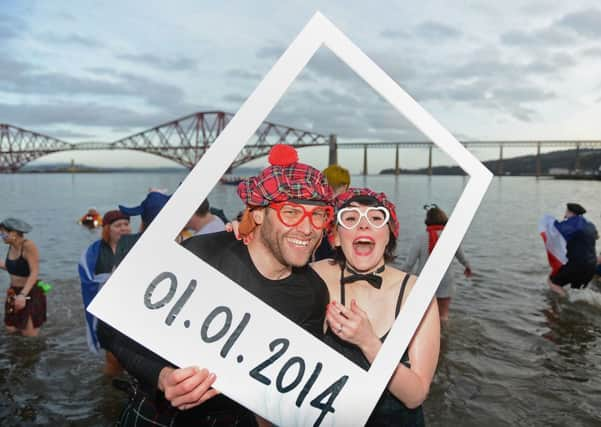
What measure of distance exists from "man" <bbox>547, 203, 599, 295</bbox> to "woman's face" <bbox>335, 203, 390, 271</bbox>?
7.96 metres

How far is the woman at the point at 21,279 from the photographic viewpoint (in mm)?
5898

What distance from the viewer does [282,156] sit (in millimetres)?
1774

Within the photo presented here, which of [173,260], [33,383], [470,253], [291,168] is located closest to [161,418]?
[173,260]

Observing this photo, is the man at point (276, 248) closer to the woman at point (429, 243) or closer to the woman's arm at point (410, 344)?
the woman's arm at point (410, 344)

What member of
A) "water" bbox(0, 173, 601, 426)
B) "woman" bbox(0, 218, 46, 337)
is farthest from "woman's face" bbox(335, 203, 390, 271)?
"woman" bbox(0, 218, 46, 337)

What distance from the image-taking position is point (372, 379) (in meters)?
1.70

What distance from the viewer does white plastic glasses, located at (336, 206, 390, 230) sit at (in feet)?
6.04

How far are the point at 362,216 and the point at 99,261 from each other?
348 cm

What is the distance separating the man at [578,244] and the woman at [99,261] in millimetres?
7800

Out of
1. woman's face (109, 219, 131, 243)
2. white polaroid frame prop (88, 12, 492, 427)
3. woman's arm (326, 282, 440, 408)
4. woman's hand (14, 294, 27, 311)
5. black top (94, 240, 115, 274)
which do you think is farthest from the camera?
woman's hand (14, 294, 27, 311)

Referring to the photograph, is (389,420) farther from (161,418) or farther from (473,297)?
(473,297)

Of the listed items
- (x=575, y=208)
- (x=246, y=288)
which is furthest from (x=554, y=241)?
(x=246, y=288)

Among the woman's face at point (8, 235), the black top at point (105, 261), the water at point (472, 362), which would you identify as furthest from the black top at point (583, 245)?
the woman's face at point (8, 235)

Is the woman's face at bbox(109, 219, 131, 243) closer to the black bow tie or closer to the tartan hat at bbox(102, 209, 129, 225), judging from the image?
the tartan hat at bbox(102, 209, 129, 225)
